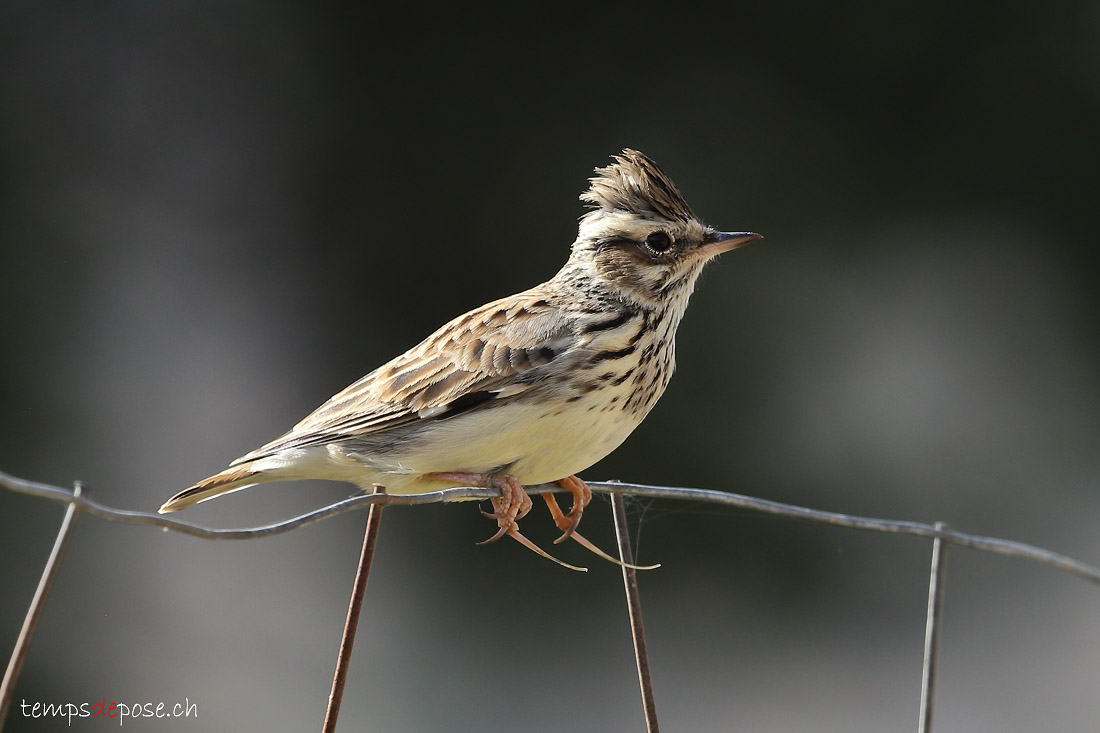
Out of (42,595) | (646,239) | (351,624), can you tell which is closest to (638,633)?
(351,624)

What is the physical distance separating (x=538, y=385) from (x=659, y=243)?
69 centimetres

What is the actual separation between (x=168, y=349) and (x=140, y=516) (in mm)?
4679

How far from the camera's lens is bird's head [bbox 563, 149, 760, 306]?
331 centimetres

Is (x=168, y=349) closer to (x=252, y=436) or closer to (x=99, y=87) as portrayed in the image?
(x=252, y=436)

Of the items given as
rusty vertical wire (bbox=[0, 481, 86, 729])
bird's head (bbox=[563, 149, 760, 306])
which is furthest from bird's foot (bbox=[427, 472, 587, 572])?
rusty vertical wire (bbox=[0, 481, 86, 729])

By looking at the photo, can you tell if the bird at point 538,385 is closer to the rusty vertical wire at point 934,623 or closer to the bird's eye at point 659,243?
the bird's eye at point 659,243

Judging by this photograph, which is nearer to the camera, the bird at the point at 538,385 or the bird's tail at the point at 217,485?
the bird at the point at 538,385

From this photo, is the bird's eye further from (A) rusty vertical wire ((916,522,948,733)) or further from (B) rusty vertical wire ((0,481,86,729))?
(B) rusty vertical wire ((0,481,86,729))

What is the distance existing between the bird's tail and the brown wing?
4 centimetres

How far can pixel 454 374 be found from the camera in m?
3.08

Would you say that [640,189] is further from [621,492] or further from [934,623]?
[934,623]

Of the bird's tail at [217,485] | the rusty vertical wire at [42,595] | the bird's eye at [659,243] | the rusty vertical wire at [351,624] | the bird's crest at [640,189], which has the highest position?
the bird's crest at [640,189]

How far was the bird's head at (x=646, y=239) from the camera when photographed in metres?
3.31

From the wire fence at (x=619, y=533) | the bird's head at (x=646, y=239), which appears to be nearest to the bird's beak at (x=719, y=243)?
the bird's head at (x=646, y=239)
